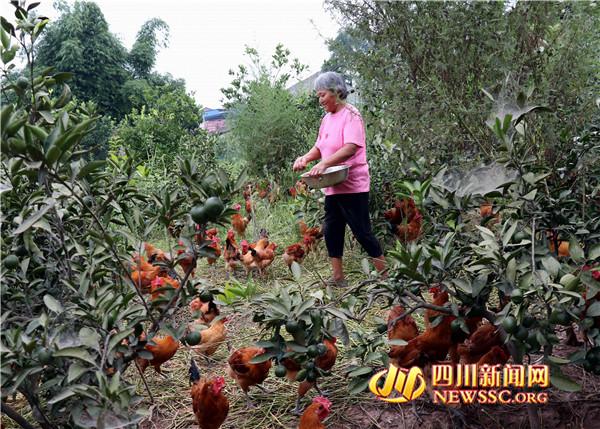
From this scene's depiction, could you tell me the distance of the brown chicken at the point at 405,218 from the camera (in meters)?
3.69

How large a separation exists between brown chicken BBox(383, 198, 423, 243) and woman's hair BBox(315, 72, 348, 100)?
0.99 meters

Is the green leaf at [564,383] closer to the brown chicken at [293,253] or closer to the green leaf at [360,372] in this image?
the green leaf at [360,372]

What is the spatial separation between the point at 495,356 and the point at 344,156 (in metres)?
1.90

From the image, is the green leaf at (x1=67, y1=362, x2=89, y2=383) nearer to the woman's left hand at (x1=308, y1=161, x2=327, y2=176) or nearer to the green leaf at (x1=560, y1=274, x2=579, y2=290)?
the green leaf at (x1=560, y1=274, x2=579, y2=290)

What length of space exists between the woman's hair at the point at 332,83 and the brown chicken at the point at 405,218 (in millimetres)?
987

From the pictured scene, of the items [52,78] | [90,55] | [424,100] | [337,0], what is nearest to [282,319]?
[52,78]

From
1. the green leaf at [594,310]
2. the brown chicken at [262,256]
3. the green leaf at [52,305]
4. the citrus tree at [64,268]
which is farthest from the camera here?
the brown chicken at [262,256]

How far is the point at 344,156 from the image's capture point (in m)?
3.29

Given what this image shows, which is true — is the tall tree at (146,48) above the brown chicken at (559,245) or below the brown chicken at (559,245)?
→ above

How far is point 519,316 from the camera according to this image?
1335mm

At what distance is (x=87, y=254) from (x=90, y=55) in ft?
A: 94.5

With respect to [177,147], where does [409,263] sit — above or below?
below

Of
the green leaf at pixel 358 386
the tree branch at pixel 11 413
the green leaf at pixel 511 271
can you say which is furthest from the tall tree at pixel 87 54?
the green leaf at pixel 511 271

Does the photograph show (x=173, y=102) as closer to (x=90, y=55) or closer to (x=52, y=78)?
(x=52, y=78)
